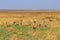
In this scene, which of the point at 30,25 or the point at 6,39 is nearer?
the point at 6,39

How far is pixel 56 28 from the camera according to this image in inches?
490

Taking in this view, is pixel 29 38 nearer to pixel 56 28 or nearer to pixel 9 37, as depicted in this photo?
pixel 9 37

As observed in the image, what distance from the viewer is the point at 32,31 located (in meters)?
11.9

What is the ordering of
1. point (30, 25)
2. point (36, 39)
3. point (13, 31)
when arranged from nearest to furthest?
point (36, 39) → point (13, 31) → point (30, 25)

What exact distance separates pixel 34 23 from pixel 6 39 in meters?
3.09

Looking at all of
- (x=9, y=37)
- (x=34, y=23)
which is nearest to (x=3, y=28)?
(x=9, y=37)

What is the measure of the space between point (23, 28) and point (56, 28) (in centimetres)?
170

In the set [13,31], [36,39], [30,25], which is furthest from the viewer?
[30,25]

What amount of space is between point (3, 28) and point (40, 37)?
2265 mm

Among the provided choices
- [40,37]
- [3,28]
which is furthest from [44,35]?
[3,28]

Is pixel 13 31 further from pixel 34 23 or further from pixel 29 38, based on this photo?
pixel 34 23

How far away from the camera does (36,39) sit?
10977 mm

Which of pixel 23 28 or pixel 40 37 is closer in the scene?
pixel 40 37

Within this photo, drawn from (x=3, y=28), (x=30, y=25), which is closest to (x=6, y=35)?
Answer: (x=3, y=28)
